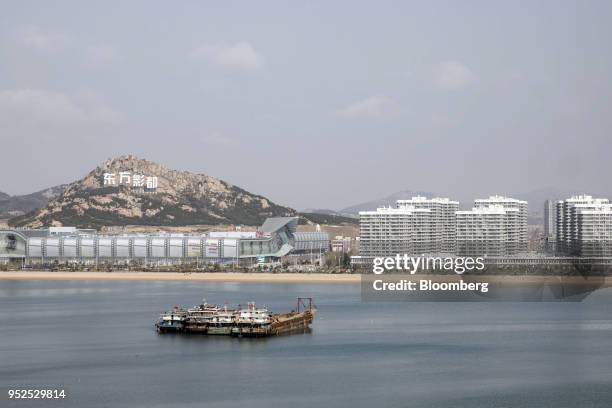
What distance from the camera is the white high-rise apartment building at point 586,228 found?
8212 centimetres

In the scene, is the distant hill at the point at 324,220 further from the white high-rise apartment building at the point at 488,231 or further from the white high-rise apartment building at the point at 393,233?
the white high-rise apartment building at the point at 488,231

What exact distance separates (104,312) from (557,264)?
134ft

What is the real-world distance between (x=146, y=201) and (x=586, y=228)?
62.9 meters

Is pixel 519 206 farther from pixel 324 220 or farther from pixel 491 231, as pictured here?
pixel 324 220

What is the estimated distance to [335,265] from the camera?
8662cm

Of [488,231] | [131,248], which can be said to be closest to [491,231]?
[488,231]

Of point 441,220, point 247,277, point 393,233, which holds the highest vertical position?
point 441,220

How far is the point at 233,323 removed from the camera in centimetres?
4081

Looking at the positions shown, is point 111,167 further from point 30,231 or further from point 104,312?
point 104,312

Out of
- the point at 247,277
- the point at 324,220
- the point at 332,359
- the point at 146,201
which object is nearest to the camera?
the point at 332,359

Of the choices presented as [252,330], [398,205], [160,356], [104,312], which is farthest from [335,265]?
[160,356]

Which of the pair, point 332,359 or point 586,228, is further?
point 586,228

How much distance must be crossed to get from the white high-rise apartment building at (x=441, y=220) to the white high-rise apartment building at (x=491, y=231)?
5.50 feet

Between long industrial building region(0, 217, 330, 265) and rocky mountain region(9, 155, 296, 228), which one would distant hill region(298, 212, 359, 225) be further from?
long industrial building region(0, 217, 330, 265)
